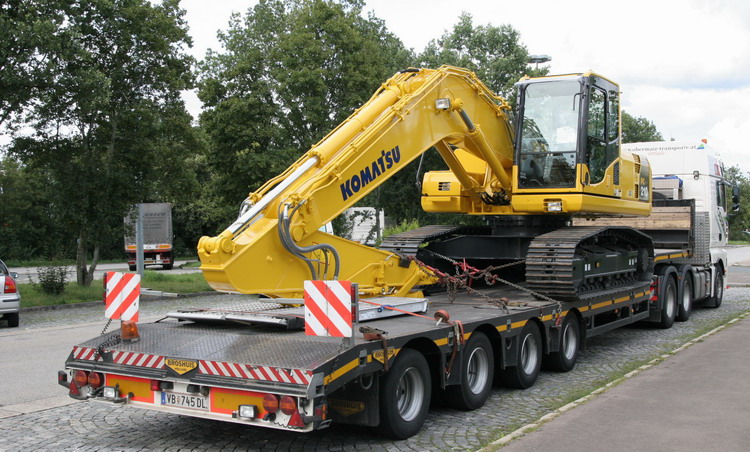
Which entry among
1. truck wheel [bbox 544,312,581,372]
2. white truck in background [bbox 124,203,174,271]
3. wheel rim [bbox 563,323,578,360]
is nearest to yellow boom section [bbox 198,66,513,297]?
truck wheel [bbox 544,312,581,372]

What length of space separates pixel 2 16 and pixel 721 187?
17.4 metres

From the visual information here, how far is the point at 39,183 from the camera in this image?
2067 cm

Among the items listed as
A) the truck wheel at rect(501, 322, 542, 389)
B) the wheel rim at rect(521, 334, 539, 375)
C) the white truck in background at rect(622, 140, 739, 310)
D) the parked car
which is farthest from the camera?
the white truck in background at rect(622, 140, 739, 310)

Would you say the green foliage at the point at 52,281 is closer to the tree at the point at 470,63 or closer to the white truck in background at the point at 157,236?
the white truck in background at the point at 157,236

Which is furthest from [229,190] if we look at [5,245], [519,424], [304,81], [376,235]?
[5,245]

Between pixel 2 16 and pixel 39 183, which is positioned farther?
pixel 39 183

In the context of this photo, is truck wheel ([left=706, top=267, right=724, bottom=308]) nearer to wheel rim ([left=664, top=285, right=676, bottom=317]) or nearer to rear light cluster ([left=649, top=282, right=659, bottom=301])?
wheel rim ([left=664, top=285, right=676, bottom=317])

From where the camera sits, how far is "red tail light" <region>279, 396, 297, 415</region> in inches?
229

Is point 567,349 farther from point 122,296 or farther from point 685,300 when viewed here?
point 685,300

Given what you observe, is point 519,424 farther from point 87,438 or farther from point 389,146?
point 87,438

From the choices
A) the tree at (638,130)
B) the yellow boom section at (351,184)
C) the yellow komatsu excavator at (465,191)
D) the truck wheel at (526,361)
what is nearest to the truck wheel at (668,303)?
the yellow komatsu excavator at (465,191)

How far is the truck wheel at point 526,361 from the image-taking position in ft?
29.6

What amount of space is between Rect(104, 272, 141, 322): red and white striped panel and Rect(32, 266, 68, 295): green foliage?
543 inches

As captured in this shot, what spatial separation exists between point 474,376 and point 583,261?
2.90 metres
